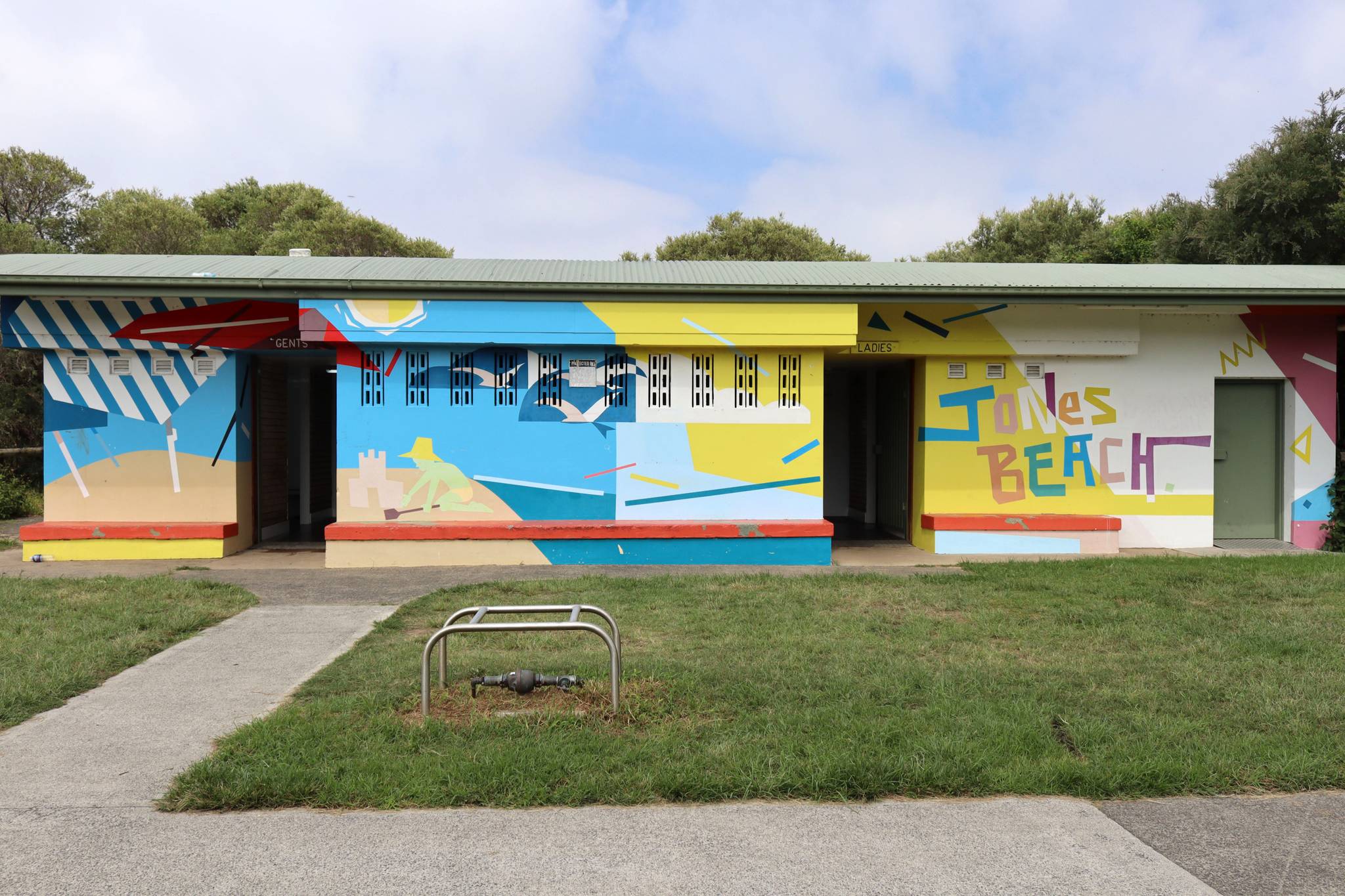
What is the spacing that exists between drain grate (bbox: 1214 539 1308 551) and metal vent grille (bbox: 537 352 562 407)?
29.9 feet

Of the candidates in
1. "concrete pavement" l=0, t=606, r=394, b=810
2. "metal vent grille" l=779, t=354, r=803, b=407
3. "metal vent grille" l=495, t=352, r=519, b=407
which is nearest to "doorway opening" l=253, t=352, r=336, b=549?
"metal vent grille" l=495, t=352, r=519, b=407

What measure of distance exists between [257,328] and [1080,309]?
35.2 feet

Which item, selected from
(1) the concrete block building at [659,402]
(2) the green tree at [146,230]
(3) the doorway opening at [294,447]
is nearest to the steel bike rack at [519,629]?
(1) the concrete block building at [659,402]

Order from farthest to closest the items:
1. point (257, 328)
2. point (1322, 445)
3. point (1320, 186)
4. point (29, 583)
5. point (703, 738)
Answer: point (1320, 186), point (1322, 445), point (257, 328), point (29, 583), point (703, 738)

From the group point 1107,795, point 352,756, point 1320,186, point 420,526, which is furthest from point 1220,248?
point 352,756

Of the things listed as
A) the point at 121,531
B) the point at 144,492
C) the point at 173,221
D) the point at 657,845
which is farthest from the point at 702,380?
the point at 173,221

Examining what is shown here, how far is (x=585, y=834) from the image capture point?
12.4 ft

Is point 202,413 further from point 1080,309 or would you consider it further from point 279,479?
point 1080,309

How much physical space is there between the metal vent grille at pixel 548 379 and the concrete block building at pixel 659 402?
34 millimetres

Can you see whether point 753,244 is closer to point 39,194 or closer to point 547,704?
point 39,194

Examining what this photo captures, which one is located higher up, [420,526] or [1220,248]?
[1220,248]

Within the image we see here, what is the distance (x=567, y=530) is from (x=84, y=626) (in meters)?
5.08

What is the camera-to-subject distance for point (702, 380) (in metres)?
11.4

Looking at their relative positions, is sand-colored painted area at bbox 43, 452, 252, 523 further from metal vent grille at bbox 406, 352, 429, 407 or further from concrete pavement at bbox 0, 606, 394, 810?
concrete pavement at bbox 0, 606, 394, 810
